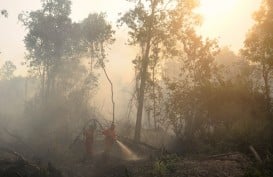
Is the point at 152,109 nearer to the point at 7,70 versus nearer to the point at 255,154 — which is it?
the point at 255,154

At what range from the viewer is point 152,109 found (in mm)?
34406

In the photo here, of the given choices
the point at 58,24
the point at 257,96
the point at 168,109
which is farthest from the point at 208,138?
the point at 58,24

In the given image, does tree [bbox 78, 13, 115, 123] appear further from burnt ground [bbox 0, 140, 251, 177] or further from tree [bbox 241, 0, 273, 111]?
burnt ground [bbox 0, 140, 251, 177]

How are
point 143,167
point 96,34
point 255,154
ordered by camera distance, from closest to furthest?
point 255,154 → point 143,167 → point 96,34

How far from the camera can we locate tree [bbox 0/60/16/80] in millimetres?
111375

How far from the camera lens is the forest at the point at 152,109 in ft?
56.4

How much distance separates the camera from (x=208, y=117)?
23250 millimetres

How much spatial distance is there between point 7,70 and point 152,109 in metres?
86.6

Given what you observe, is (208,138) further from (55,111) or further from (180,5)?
(55,111)

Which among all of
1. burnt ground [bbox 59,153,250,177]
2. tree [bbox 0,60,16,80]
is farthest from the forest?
tree [bbox 0,60,16,80]

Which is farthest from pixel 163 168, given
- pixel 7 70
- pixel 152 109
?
pixel 7 70

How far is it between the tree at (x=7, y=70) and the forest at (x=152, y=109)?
195 ft

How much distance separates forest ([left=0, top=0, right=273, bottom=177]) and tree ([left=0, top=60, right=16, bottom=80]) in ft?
195

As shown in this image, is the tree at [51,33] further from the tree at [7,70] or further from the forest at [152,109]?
the tree at [7,70]
